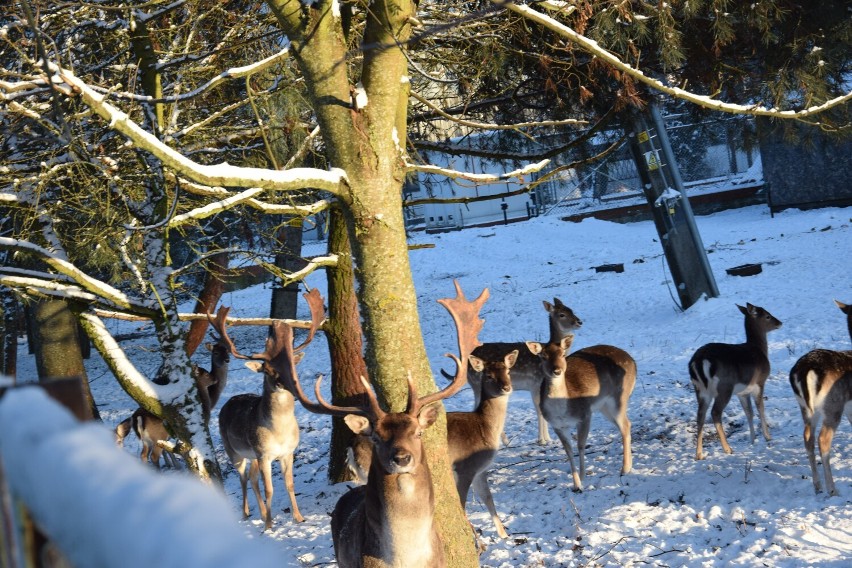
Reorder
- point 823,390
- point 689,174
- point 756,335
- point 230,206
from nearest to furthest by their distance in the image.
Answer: point 230,206
point 823,390
point 756,335
point 689,174

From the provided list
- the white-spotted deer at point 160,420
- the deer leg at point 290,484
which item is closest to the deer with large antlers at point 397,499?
the deer leg at point 290,484

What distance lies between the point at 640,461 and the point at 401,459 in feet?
16.8

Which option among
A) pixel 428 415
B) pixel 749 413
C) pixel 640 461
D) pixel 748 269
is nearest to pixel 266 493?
pixel 640 461

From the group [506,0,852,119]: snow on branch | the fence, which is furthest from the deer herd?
the fence

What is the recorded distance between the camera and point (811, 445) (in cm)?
770

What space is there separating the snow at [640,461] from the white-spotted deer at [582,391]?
0.38 meters

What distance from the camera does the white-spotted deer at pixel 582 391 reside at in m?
9.22

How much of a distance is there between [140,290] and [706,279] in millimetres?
11441

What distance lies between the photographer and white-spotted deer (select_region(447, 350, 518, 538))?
7.91 m

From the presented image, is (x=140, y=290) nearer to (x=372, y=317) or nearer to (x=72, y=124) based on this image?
(x=72, y=124)

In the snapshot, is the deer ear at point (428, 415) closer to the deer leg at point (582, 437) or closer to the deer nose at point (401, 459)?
the deer nose at point (401, 459)

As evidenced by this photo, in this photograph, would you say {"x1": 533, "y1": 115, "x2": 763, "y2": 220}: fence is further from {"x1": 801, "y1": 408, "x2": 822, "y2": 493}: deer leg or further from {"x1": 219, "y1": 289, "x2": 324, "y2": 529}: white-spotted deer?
{"x1": 801, "y1": 408, "x2": 822, "y2": 493}: deer leg

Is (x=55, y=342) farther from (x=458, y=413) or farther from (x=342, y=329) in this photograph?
(x=458, y=413)

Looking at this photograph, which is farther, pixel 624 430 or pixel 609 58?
pixel 624 430
